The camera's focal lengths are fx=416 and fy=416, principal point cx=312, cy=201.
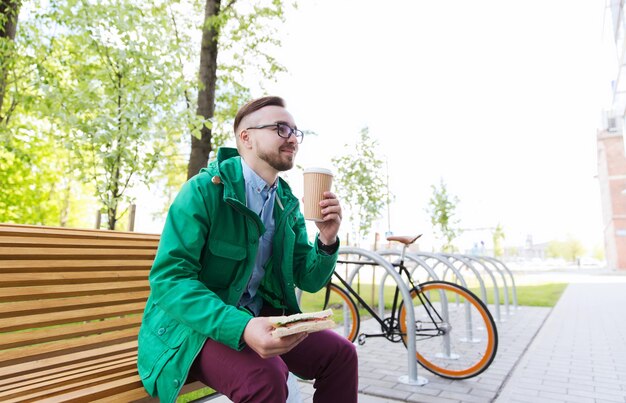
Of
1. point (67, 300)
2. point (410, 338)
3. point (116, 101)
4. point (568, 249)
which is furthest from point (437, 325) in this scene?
point (568, 249)

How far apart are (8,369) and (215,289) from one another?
1056 mm

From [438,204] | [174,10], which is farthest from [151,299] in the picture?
[438,204]

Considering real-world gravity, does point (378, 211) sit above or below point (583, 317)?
above

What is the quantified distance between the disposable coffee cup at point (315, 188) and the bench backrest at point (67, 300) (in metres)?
1.08

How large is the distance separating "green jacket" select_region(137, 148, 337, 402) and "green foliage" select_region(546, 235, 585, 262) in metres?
83.4

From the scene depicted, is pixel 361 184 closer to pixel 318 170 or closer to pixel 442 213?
pixel 442 213

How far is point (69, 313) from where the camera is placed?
7.29 feet

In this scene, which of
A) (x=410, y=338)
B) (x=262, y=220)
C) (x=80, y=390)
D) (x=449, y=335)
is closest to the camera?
(x=80, y=390)

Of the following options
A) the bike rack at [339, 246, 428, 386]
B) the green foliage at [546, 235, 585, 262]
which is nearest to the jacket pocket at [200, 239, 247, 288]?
the bike rack at [339, 246, 428, 386]

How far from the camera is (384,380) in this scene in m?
3.69

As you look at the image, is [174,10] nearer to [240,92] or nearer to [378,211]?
[240,92]

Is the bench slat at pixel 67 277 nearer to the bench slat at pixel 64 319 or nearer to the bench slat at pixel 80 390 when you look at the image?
the bench slat at pixel 64 319

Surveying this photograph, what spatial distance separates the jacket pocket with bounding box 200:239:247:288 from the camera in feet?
5.61

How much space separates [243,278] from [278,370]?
43 centimetres
